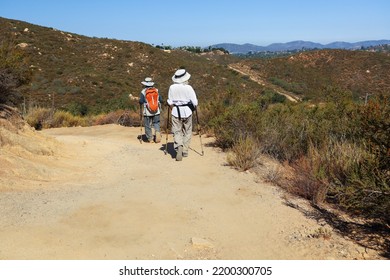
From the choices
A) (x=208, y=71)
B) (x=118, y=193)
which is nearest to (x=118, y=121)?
(x=118, y=193)

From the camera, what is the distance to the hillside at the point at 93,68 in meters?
29.3

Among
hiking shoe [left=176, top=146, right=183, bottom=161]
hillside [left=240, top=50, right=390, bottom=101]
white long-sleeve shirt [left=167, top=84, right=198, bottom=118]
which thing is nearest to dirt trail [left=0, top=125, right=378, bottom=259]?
hiking shoe [left=176, top=146, right=183, bottom=161]

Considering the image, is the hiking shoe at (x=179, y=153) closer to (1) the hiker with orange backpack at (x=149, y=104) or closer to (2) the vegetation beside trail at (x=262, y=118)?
(2) the vegetation beside trail at (x=262, y=118)

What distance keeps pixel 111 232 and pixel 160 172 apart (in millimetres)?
2570

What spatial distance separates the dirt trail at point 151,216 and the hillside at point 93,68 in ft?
69.1

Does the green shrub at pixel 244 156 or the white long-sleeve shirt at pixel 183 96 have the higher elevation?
the white long-sleeve shirt at pixel 183 96

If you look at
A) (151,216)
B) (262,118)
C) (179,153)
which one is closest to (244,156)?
(179,153)

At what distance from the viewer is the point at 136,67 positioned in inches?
1585

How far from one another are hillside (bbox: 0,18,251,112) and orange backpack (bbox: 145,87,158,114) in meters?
18.2

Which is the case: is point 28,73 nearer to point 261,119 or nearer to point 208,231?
point 261,119

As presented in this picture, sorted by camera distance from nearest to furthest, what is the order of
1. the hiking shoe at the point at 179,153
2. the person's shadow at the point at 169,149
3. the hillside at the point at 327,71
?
the hiking shoe at the point at 179,153, the person's shadow at the point at 169,149, the hillside at the point at 327,71

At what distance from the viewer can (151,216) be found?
4.68 metres

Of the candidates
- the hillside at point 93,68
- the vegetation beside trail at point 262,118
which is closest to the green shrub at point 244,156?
the vegetation beside trail at point 262,118

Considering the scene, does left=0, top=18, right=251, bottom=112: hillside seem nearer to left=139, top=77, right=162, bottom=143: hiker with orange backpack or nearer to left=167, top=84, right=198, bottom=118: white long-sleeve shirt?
left=139, top=77, right=162, bottom=143: hiker with orange backpack
